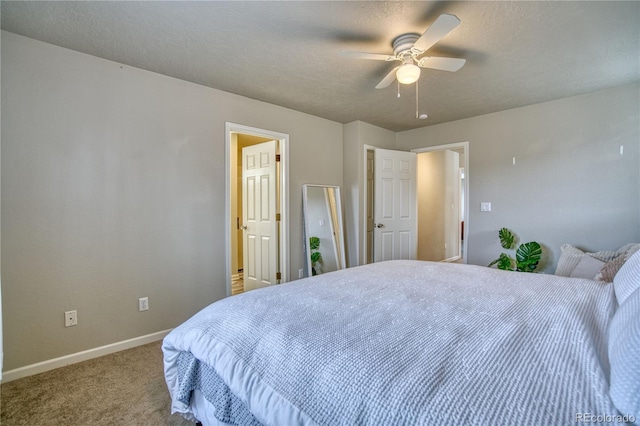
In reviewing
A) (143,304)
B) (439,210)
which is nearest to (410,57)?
(143,304)

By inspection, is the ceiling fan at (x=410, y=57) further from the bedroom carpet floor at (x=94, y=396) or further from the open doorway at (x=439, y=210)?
the open doorway at (x=439, y=210)

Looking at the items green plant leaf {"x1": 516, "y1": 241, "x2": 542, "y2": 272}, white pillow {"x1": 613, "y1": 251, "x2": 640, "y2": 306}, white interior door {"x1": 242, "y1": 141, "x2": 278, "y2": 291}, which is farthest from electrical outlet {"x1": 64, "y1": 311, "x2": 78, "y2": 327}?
green plant leaf {"x1": 516, "y1": 241, "x2": 542, "y2": 272}

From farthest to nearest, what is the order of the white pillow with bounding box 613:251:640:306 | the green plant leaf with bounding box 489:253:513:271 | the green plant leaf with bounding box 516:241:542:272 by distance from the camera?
the green plant leaf with bounding box 489:253:513:271, the green plant leaf with bounding box 516:241:542:272, the white pillow with bounding box 613:251:640:306

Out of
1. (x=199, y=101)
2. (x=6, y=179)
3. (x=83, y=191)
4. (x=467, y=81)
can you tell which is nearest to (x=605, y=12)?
(x=467, y=81)

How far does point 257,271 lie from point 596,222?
3878 mm

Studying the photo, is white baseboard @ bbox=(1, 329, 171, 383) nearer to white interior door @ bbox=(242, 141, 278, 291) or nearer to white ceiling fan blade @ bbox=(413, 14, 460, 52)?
white interior door @ bbox=(242, 141, 278, 291)

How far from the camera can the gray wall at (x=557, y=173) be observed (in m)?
2.91

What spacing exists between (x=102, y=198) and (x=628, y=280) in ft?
10.6

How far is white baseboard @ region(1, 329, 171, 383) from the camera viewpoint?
1984 millimetres

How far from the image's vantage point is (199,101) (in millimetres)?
2822

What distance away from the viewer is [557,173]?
10.8 feet

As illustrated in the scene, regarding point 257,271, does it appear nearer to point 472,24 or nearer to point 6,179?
point 6,179

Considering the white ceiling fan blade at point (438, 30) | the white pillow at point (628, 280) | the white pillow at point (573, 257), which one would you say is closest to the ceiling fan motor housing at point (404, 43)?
the white ceiling fan blade at point (438, 30)

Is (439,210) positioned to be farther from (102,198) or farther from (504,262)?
(102,198)
